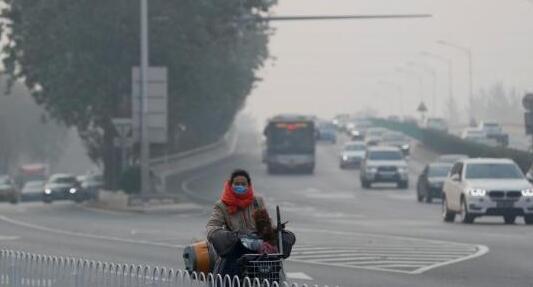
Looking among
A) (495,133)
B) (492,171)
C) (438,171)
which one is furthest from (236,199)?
(495,133)

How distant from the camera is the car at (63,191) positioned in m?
65.8

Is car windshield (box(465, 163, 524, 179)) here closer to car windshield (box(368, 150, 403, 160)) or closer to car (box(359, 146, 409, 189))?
car (box(359, 146, 409, 189))

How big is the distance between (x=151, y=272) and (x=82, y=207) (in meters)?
45.1

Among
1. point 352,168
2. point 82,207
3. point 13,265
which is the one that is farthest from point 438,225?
point 352,168

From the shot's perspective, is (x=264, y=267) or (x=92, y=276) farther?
(x=92, y=276)

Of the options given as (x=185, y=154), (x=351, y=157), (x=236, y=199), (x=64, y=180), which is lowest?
(x=236, y=199)

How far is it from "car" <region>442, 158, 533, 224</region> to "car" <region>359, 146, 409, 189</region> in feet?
96.4

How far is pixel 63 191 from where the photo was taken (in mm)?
68250

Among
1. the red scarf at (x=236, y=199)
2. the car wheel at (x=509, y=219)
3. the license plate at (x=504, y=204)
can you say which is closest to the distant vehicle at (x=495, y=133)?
the car wheel at (x=509, y=219)

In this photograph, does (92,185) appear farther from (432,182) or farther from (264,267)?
(264,267)

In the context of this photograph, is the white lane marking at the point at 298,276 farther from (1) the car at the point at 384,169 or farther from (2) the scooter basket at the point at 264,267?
(1) the car at the point at 384,169

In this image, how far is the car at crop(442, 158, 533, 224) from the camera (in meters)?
40.4

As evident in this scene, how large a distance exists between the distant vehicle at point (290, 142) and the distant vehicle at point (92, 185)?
8.93m

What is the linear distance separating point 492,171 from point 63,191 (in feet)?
97.8
